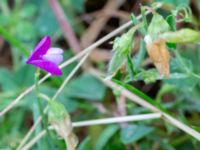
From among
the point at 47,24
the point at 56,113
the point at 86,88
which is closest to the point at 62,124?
the point at 56,113

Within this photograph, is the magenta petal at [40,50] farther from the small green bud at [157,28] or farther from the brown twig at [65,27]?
the brown twig at [65,27]

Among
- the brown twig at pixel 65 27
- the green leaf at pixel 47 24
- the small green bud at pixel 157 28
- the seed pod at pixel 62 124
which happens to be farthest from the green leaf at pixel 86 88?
the small green bud at pixel 157 28

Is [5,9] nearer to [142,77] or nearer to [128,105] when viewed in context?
[128,105]

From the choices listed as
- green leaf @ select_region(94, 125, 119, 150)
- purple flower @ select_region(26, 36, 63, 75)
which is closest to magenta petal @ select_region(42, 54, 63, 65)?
purple flower @ select_region(26, 36, 63, 75)

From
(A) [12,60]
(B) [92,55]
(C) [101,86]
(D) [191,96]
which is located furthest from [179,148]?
(A) [12,60]

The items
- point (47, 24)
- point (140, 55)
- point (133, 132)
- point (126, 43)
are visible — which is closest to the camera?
point (126, 43)

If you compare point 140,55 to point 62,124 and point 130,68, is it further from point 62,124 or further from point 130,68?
point 62,124
